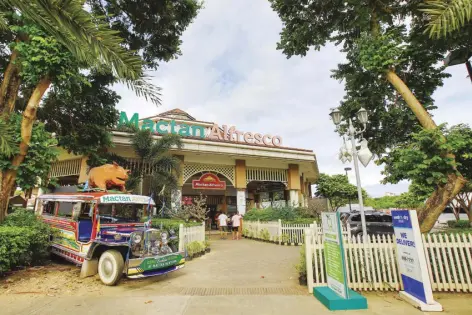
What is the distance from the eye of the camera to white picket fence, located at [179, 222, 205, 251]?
8.33 meters

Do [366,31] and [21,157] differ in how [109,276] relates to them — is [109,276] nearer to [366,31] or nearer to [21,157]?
[21,157]

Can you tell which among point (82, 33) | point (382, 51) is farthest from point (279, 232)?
point (82, 33)

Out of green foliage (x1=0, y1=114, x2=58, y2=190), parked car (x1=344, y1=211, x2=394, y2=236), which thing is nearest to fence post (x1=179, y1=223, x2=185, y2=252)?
green foliage (x1=0, y1=114, x2=58, y2=190)

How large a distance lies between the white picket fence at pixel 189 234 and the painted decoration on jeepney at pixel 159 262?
6.89 feet

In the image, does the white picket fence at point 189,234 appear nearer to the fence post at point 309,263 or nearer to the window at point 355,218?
the fence post at point 309,263

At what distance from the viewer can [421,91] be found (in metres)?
8.26

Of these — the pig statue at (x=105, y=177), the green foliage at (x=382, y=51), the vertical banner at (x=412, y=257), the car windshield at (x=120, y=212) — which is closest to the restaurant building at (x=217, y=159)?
the pig statue at (x=105, y=177)

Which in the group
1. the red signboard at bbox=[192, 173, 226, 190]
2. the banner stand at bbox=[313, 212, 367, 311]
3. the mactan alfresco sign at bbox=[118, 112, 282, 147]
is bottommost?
the banner stand at bbox=[313, 212, 367, 311]

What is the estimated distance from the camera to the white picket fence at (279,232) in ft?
39.5

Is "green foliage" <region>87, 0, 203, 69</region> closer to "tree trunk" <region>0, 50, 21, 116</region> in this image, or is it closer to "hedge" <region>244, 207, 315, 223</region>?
"tree trunk" <region>0, 50, 21, 116</region>

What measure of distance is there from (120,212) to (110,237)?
0.90 meters

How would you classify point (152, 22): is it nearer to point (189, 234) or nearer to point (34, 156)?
point (34, 156)

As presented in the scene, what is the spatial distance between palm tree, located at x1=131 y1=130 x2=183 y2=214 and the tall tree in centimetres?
698

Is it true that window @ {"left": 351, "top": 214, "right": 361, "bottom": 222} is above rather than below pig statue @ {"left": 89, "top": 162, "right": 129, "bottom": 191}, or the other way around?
below
